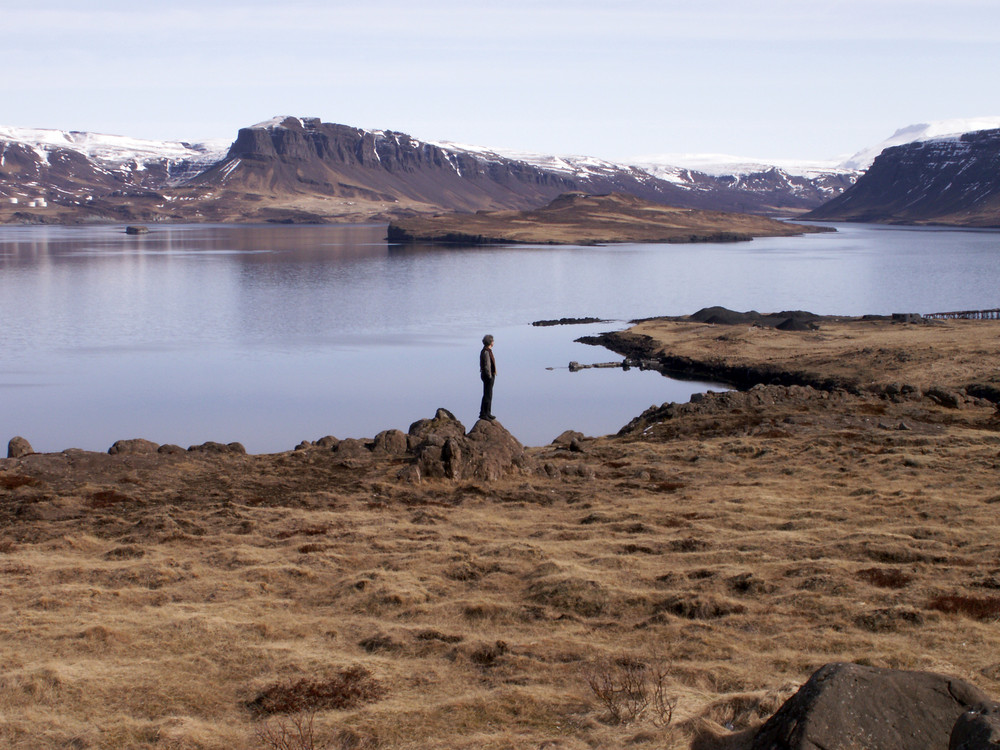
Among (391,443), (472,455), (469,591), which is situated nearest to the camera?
(469,591)

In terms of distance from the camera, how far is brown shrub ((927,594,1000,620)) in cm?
797

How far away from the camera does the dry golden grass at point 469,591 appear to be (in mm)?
6531

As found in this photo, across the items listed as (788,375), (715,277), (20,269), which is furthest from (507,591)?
(20,269)

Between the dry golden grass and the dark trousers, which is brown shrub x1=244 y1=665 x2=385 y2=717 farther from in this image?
the dark trousers

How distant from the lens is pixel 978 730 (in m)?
4.55

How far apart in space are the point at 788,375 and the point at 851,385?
10.0 ft

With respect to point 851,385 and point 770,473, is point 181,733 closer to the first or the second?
point 770,473

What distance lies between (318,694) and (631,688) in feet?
7.46

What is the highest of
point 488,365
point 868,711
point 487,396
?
point 488,365

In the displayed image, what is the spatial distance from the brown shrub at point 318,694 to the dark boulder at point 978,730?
3.83 meters

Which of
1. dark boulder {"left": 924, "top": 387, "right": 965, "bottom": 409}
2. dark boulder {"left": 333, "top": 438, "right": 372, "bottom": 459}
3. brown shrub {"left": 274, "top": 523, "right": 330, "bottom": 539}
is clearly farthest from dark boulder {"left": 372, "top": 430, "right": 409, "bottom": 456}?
dark boulder {"left": 924, "top": 387, "right": 965, "bottom": 409}

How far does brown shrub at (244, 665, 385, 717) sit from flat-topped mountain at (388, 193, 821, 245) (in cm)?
12084

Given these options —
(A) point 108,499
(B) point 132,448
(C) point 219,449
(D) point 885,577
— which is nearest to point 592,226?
(C) point 219,449

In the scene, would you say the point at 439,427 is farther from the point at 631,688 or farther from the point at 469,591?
the point at 631,688
